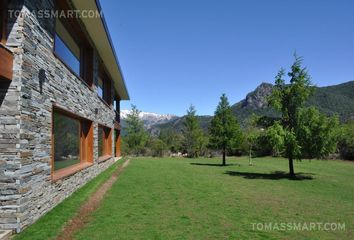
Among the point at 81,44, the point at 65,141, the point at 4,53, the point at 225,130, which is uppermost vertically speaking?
the point at 81,44

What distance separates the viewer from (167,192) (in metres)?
11.9

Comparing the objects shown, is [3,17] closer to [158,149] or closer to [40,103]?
[40,103]

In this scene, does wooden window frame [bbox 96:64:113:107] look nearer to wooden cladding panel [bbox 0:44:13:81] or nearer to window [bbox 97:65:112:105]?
window [bbox 97:65:112:105]

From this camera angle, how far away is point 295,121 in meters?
18.2

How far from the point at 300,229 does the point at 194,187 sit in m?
6.56

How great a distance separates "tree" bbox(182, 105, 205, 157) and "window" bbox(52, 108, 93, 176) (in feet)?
98.2

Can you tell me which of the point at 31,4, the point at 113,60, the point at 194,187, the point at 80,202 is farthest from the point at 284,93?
the point at 31,4

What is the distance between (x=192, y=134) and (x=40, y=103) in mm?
37621

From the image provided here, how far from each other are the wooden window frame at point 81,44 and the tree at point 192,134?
1160 inches

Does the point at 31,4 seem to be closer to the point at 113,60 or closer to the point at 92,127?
the point at 92,127

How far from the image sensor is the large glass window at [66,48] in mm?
10133

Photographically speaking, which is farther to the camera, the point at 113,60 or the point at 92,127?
the point at 113,60

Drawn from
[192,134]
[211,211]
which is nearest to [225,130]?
[192,134]

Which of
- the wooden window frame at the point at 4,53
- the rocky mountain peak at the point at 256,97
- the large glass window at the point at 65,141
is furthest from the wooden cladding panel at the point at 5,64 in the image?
the rocky mountain peak at the point at 256,97
